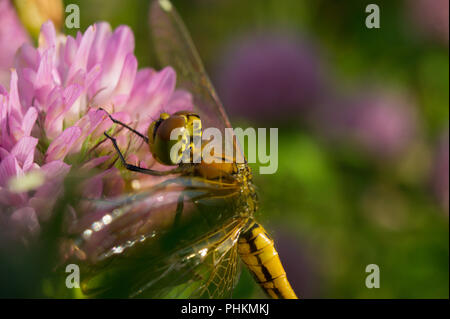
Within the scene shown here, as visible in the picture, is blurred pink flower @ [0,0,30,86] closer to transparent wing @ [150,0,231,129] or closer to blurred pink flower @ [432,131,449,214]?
transparent wing @ [150,0,231,129]

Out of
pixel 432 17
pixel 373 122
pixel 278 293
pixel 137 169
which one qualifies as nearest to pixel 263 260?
pixel 278 293

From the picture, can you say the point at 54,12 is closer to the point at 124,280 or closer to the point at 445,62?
the point at 124,280

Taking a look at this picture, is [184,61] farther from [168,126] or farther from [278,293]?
[278,293]

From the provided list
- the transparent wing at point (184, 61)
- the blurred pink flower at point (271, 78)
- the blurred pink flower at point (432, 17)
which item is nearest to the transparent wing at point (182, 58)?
the transparent wing at point (184, 61)

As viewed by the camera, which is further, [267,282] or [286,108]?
[286,108]

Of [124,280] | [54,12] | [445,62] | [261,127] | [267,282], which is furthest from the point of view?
[445,62]

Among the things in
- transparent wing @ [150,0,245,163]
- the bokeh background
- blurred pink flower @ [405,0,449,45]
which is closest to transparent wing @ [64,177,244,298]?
transparent wing @ [150,0,245,163]

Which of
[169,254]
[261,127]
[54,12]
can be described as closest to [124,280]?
[169,254]
